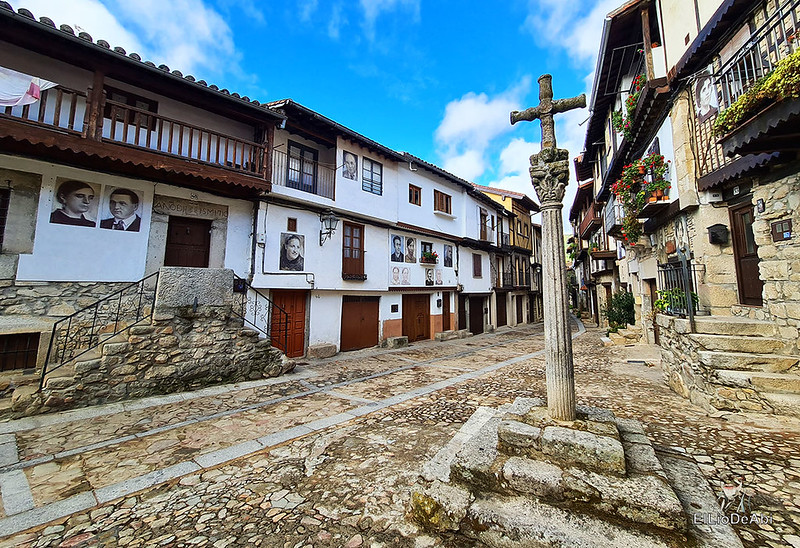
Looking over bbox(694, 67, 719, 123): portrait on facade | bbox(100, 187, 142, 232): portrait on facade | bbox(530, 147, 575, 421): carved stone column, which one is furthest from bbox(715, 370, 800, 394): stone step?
bbox(100, 187, 142, 232): portrait on facade

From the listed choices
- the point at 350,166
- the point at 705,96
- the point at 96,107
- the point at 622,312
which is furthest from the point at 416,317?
the point at 96,107

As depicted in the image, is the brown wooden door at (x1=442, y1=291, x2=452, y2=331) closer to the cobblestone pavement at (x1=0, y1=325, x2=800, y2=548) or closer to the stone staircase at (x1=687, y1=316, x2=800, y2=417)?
the cobblestone pavement at (x1=0, y1=325, x2=800, y2=548)

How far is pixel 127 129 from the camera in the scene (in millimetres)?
7406

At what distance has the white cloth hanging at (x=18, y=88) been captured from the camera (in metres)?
5.97

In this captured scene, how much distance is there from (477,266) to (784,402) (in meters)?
16.0

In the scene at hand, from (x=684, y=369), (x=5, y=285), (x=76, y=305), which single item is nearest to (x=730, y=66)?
(x=684, y=369)

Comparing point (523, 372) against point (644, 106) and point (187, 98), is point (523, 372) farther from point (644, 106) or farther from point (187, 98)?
point (187, 98)

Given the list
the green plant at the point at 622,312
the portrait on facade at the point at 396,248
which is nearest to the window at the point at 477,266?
the portrait on facade at the point at 396,248

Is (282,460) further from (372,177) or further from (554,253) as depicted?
(372,177)

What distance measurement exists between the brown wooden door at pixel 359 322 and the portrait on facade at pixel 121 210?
692 cm

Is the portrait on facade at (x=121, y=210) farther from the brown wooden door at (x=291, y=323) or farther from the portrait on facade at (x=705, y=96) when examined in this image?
the portrait on facade at (x=705, y=96)

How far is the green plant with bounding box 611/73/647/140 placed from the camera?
348 inches

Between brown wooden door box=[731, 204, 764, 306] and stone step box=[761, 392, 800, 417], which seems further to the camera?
brown wooden door box=[731, 204, 764, 306]

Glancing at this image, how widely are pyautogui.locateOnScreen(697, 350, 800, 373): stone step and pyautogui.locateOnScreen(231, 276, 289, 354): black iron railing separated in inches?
384
